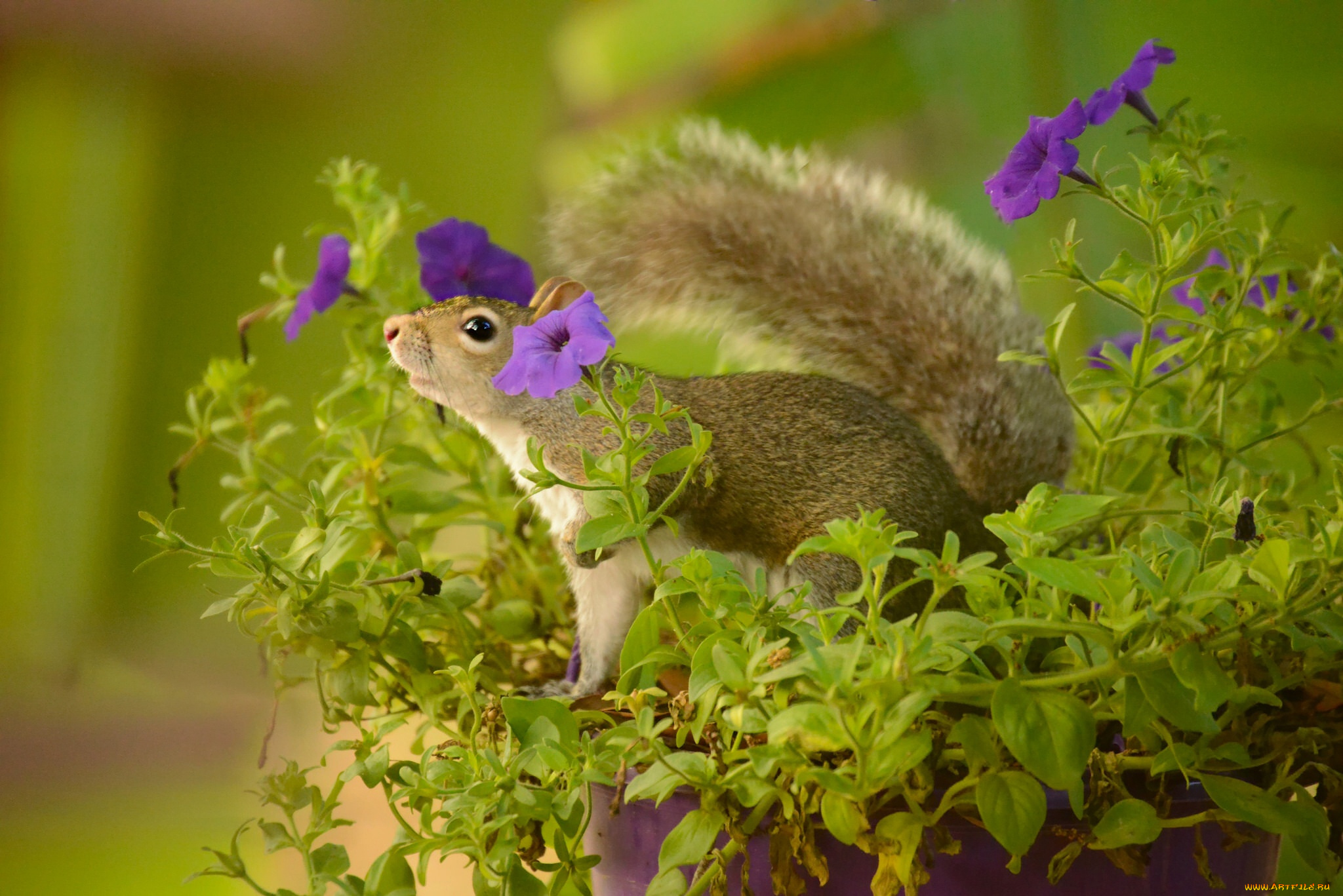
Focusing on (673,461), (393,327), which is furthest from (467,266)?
(673,461)

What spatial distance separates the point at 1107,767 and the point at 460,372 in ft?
1.53

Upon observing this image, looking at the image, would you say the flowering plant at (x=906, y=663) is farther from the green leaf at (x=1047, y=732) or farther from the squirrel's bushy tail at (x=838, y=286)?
the squirrel's bushy tail at (x=838, y=286)

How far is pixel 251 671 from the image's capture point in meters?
2.28

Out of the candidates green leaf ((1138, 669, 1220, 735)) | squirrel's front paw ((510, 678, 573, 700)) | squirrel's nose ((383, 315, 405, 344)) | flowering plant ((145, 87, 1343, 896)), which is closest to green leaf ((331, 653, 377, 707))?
flowering plant ((145, 87, 1343, 896))

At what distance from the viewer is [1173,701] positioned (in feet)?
1.61

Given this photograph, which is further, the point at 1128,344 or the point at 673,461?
the point at 1128,344

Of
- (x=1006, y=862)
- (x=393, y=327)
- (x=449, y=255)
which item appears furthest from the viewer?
(x=449, y=255)

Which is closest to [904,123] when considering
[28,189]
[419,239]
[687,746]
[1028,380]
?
[1028,380]

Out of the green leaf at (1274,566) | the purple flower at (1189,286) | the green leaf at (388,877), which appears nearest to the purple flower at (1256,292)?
the purple flower at (1189,286)

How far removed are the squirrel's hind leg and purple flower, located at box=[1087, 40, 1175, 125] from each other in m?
0.41

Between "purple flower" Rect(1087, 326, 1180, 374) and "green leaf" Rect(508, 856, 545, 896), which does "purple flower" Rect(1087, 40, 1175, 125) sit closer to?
"purple flower" Rect(1087, 326, 1180, 374)

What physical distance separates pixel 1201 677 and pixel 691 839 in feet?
0.79

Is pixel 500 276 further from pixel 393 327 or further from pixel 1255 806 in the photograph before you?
pixel 1255 806

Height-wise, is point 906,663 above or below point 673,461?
below
